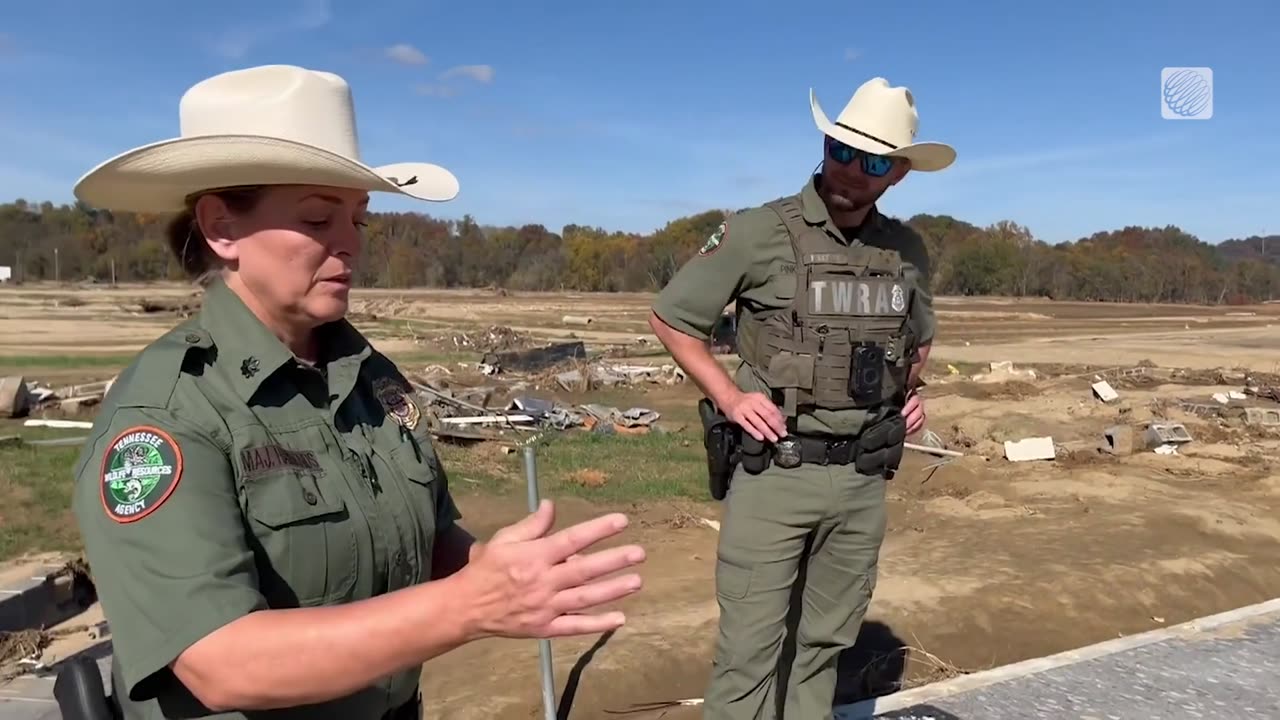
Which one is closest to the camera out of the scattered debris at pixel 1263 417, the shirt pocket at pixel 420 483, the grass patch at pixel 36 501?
the shirt pocket at pixel 420 483

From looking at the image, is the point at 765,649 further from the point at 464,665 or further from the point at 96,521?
the point at 96,521

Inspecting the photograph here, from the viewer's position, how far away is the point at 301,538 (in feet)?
4.82

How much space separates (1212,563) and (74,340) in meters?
23.5

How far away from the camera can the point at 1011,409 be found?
13.1 m

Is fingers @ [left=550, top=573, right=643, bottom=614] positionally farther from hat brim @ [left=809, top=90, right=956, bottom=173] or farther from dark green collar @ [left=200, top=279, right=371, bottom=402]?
hat brim @ [left=809, top=90, right=956, bottom=173]

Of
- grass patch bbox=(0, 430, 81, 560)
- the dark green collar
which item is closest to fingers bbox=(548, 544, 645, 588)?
the dark green collar

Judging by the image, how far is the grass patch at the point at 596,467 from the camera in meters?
8.96

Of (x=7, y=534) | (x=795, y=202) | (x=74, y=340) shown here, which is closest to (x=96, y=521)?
(x=795, y=202)

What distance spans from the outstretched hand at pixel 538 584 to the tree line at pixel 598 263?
60722 mm

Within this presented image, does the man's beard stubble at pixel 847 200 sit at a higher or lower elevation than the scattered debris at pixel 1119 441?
higher

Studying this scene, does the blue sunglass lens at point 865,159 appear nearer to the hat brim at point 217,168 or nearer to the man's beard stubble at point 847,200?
the man's beard stubble at point 847,200

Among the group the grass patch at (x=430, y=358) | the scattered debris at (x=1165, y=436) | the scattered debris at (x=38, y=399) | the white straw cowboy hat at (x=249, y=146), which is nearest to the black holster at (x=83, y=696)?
the white straw cowboy hat at (x=249, y=146)

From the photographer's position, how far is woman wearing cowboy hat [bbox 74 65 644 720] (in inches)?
47.1

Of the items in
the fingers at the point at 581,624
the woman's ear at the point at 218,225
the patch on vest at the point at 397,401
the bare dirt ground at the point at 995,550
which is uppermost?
the woman's ear at the point at 218,225
